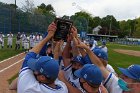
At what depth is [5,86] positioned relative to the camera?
559 inches

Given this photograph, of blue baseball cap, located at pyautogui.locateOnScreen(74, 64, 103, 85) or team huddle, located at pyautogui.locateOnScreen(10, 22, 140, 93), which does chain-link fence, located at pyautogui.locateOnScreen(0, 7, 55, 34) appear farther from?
blue baseball cap, located at pyautogui.locateOnScreen(74, 64, 103, 85)

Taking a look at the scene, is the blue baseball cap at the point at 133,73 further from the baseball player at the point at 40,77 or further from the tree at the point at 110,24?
the tree at the point at 110,24

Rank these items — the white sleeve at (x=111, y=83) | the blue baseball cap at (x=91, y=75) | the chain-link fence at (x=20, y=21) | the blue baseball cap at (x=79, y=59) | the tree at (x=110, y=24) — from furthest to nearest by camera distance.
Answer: the tree at (x=110, y=24) → the chain-link fence at (x=20, y=21) → the blue baseball cap at (x=79, y=59) → the white sleeve at (x=111, y=83) → the blue baseball cap at (x=91, y=75)

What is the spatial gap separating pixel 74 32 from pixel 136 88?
1.32 metres

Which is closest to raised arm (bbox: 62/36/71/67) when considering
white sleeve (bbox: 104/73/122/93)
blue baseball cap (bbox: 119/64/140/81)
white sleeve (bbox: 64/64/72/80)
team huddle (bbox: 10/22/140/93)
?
team huddle (bbox: 10/22/140/93)

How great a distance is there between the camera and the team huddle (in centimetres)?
393

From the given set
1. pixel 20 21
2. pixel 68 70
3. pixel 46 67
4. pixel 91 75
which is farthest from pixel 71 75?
pixel 20 21

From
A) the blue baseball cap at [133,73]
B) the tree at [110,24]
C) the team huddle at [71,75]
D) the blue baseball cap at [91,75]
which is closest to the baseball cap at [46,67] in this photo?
the team huddle at [71,75]

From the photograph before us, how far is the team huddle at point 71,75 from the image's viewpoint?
3.93 meters

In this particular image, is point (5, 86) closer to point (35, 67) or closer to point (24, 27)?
point (35, 67)

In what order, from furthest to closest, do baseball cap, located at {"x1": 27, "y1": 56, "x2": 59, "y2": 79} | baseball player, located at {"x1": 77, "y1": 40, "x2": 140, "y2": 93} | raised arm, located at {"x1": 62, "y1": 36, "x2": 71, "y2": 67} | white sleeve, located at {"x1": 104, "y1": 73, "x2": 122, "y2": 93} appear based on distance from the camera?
raised arm, located at {"x1": 62, "y1": 36, "x2": 71, "y2": 67}, white sleeve, located at {"x1": 104, "y1": 73, "x2": 122, "y2": 93}, baseball player, located at {"x1": 77, "y1": 40, "x2": 140, "y2": 93}, baseball cap, located at {"x1": 27, "y1": 56, "x2": 59, "y2": 79}

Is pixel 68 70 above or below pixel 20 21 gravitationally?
below

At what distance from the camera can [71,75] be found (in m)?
5.39

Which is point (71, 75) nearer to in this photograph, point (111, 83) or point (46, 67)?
point (111, 83)
